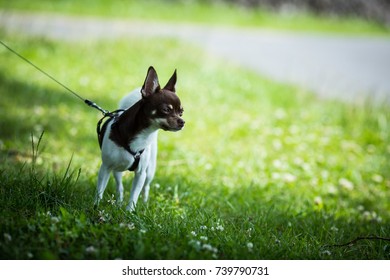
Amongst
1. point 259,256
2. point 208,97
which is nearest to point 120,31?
point 208,97

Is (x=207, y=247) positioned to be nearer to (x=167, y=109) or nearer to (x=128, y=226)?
(x=128, y=226)

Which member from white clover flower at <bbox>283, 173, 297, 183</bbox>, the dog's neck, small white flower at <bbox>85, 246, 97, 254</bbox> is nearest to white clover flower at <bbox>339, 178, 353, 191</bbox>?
white clover flower at <bbox>283, 173, 297, 183</bbox>

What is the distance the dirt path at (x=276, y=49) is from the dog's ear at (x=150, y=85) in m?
6.24

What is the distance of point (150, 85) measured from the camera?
11.2 ft

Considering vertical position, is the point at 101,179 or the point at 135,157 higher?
the point at 135,157

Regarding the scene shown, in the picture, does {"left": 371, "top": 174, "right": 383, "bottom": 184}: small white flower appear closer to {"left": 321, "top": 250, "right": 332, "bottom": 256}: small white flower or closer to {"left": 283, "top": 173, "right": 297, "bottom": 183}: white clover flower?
{"left": 283, "top": 173, "right": 297, "bottom": 183}: white clover flower

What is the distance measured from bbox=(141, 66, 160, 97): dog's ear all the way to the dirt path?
246 inches

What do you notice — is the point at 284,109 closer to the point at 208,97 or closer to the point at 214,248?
the point at 208,97

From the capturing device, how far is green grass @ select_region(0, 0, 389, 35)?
1430 centimetres

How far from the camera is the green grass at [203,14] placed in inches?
563

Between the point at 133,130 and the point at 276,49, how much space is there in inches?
408

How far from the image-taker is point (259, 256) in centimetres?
331

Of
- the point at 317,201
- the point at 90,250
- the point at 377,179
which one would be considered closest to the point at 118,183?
the point at 90,250
